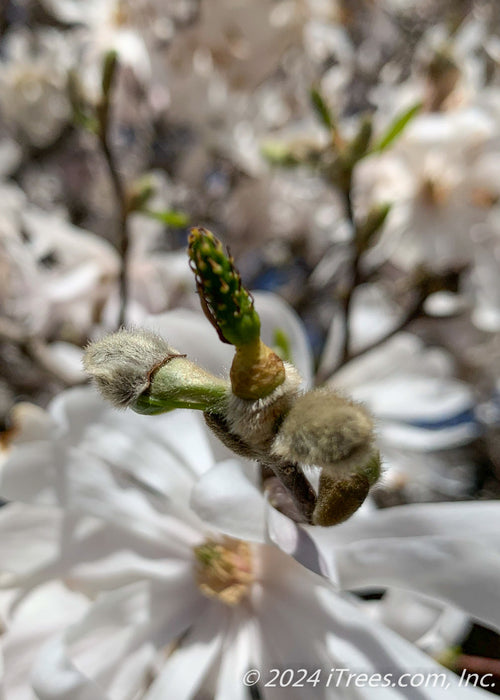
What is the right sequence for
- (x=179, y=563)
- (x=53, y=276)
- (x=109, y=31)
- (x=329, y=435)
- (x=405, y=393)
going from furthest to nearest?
(x=109, y=31) → (x=53, y=276) → (x=405, y=393) → (x=179, y=563) → (x=329, y=435)

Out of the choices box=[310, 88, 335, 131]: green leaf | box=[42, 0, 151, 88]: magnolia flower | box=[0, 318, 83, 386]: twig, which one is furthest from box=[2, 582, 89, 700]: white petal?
box=[42, 0, 151, 88]: magnolia flower

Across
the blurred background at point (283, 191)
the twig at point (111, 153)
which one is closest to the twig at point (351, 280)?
the blurred background at point (283, 191)

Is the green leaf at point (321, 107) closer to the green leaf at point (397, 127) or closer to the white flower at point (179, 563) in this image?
the green leaf at point (397, 127)

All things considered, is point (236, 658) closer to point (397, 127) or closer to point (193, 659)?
point (193, 659)

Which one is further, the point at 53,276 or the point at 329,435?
the point at 53,276

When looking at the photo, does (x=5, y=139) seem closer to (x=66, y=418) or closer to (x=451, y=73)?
(x=451, y=73)

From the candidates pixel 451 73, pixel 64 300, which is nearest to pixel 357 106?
pixel 451 73

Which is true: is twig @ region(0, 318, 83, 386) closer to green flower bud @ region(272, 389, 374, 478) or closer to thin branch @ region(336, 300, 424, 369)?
thin branch @ region(336, 300, 424, 369)

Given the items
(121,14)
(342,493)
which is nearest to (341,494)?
(342,493)
